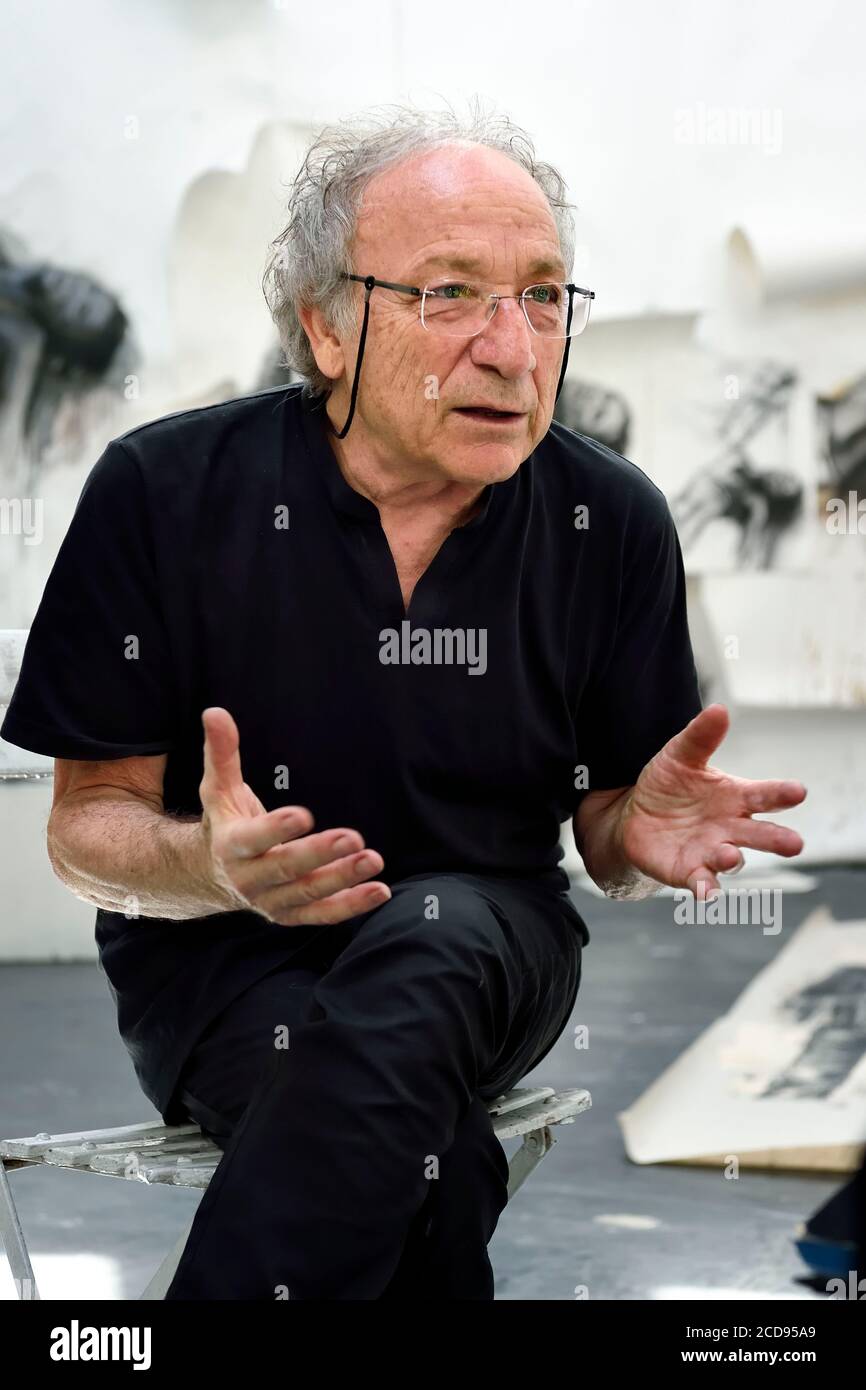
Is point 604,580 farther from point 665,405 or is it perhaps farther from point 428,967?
point 665,405

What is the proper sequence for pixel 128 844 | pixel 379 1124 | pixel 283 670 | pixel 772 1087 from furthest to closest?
1. pixel 772 1087
2. pixel 283 670
3. pixel 128 844
4. pixel 379 1124

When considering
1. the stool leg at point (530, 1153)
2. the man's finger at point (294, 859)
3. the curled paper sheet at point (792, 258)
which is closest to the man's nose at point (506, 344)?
the man's finger at point (294, 859)

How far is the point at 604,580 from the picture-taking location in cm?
183

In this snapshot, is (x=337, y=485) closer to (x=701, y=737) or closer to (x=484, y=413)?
(x=484, y=413)

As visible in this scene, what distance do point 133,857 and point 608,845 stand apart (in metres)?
0.51

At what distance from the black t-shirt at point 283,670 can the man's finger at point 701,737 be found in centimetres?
21

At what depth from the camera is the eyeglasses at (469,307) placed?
168 cm

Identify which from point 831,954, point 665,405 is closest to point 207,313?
point 665,405

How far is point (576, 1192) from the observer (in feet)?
10.2

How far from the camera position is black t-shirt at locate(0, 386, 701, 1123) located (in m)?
1.68

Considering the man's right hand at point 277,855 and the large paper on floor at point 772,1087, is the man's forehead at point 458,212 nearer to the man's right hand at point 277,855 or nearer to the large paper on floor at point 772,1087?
the man's right hand at point 277,855

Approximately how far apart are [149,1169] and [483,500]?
770 mm

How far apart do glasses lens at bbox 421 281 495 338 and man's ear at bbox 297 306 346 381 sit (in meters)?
0.14

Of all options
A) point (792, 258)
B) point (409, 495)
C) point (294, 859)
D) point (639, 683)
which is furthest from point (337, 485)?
point (792, 258)
